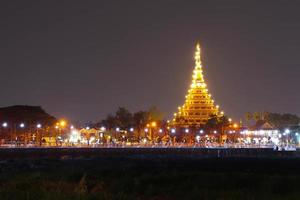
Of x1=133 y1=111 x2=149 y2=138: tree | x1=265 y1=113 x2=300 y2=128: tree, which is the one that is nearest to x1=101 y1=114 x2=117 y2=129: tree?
x1=133 y1=111 x2=149 y2=138: tree

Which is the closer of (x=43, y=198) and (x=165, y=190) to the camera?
(x=43, y=198)

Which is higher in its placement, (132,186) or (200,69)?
(200,69)

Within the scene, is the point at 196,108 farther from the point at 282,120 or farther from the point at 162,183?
the point at 162,183

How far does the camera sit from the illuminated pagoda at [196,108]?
172m

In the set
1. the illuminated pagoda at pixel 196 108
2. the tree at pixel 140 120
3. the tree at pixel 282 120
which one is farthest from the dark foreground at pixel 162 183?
the tree at pixel 282 120

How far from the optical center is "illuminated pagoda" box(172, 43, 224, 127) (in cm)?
17200

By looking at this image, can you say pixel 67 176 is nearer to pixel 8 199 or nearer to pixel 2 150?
pixel 8 199

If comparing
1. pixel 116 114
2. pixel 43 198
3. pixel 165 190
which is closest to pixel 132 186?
pixel 165 190

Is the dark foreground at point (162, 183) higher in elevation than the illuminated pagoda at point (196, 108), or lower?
lower

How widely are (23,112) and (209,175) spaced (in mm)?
103816

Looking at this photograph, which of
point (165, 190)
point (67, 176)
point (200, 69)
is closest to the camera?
point (165, 190)

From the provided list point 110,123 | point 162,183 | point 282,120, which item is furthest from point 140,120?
point 162,183

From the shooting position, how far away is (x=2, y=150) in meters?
96.7

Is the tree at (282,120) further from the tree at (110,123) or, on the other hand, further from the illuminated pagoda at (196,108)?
the tree at (110,123)
